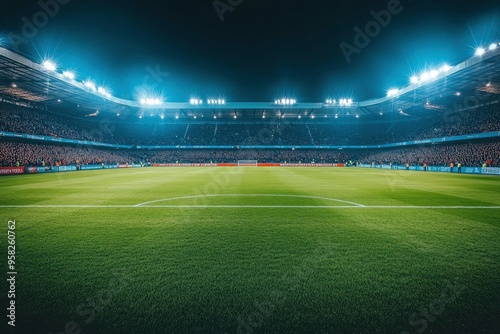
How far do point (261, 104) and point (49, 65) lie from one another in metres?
34.8

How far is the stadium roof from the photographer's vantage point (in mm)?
26875

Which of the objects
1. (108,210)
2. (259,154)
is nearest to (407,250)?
(108,210)

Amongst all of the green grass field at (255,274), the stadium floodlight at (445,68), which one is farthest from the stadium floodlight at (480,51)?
the green grass field at (255,274)

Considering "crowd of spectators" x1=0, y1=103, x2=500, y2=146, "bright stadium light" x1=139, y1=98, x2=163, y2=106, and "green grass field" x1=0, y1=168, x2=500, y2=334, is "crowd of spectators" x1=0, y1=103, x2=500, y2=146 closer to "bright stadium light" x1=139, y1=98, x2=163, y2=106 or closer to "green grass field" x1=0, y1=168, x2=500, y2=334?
"bright stadium light" x1=139, y1=98, x2=163, y2=106

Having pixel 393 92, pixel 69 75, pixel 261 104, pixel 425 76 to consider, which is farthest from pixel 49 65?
pixel 393 92

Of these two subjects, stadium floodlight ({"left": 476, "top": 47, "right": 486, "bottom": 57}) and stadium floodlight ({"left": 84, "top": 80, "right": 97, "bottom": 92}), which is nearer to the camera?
stadium floodlight ({"left": 476, "top": 47, "right": 486, "bottom": 57})

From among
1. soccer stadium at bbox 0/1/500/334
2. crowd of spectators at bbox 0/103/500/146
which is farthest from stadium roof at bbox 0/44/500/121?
soccer stadium at bbox 0/1/500/334

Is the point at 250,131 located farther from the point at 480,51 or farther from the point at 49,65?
the point at 480,51

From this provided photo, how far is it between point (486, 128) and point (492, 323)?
150 feet

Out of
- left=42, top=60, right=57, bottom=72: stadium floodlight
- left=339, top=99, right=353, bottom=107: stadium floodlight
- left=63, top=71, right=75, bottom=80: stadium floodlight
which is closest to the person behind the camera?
left=42, top=60, right=57, bottom=72: stadium floodlight

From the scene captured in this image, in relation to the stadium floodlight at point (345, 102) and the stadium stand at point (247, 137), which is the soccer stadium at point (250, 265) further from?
the stadium floodlight at point (345, 102)

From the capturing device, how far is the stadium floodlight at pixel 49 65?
2680 centimetres

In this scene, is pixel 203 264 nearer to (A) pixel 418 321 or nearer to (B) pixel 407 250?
(A) pixel 418 321

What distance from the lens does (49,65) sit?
27.3 meters
